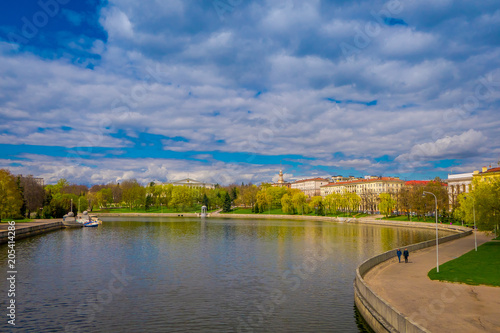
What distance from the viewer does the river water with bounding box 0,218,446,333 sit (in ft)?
81.9

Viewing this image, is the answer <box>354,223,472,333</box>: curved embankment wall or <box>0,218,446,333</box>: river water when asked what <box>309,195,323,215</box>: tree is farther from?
<box>354,223,472,333</box>: curved embankment wall

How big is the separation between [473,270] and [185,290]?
28.2m

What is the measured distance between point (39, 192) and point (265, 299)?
132 meters

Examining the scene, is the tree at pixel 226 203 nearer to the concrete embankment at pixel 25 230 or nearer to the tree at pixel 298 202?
the tree at pixel 298 202

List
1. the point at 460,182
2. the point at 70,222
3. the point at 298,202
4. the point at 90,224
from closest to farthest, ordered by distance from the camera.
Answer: the point at 90,224, the point at 70,222, the point at 460,182, the point at 298,202

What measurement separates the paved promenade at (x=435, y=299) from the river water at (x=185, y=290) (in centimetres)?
332

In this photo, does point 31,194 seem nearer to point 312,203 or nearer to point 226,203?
point 226,203

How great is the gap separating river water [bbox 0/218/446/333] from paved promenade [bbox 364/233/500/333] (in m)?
3.32

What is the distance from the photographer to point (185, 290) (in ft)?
109

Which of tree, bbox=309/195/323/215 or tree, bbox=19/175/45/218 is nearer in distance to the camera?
tree, bbox=19/175/45/218

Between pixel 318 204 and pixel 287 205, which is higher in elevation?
pixel 318 204

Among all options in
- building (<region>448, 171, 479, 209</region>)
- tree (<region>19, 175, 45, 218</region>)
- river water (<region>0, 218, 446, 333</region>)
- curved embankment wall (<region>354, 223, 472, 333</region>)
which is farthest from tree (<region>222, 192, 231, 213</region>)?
curved embankment wall (<region>354, 223, 472, 333</region>)

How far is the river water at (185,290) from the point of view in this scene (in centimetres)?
2495

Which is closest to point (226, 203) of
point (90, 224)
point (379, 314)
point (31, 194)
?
point (90, 224)
